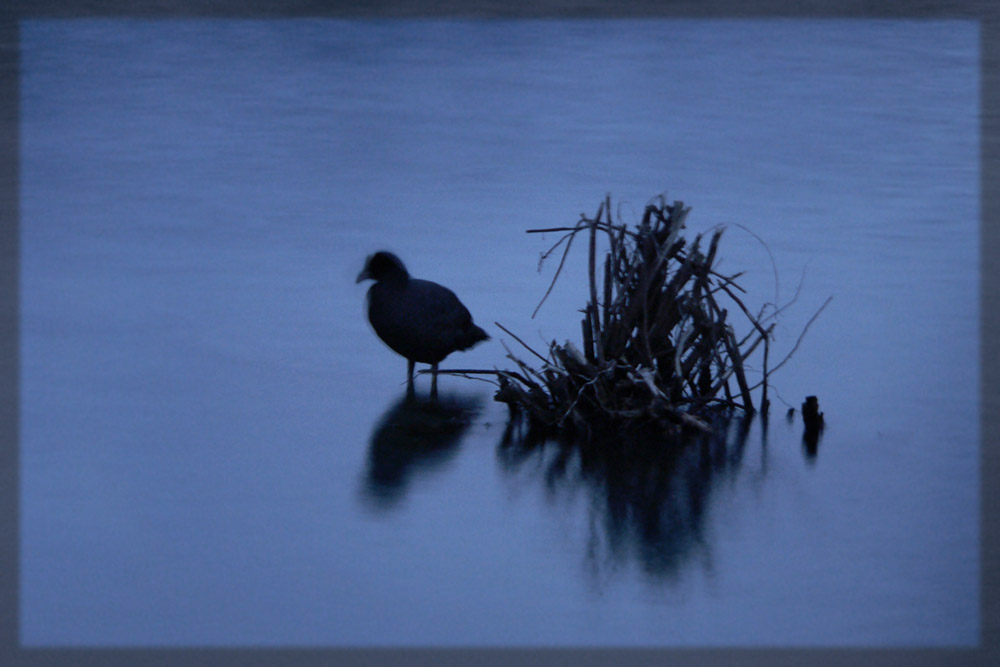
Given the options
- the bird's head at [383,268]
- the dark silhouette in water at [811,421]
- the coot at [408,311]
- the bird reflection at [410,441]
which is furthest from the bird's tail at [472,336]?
the dark silhouette in water at [811,421]

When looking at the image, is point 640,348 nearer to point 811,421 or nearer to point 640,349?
point 640,349

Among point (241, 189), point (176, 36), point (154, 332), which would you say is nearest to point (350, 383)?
point (154, 332)

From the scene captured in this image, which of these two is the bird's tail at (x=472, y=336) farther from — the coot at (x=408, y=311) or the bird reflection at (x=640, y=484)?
the bird reflection at (x=640, y=484)

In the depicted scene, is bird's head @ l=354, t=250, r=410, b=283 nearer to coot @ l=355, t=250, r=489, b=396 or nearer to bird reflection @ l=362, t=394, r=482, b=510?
coot @ l=355, t=250, r=489, b=396

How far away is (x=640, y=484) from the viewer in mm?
4496

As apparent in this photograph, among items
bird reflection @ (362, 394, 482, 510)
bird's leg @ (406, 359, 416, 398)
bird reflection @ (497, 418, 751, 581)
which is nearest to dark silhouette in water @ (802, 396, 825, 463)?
bird reflection @ (497, 418, 751, 581)

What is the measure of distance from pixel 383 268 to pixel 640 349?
94 cm

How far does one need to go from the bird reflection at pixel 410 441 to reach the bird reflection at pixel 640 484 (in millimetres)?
211

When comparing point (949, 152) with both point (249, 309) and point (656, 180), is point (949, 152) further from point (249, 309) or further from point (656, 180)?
point (249, 309)

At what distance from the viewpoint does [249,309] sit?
630cm

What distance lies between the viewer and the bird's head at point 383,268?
515 cm

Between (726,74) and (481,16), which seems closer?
(726,74)

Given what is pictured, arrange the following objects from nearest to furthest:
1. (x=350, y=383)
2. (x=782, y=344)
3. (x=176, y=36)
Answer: (x=350, y=383) < (x=782, y=344) < (x=176, y=36)

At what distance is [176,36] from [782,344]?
25.1ft
